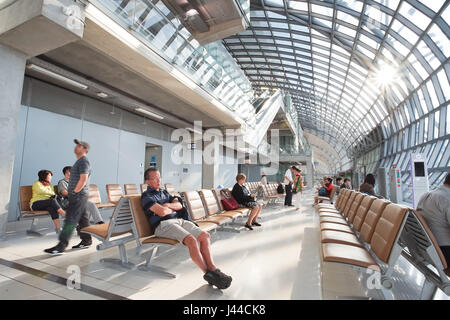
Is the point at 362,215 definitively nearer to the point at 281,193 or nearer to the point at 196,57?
the point at 196,57

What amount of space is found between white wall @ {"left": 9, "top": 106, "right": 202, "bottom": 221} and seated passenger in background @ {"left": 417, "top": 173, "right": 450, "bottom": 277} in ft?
25.5

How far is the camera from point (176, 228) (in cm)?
259

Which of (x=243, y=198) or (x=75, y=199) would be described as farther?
(x=243, y=198)

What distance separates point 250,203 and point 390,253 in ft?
12.1

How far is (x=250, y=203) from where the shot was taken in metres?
5.48

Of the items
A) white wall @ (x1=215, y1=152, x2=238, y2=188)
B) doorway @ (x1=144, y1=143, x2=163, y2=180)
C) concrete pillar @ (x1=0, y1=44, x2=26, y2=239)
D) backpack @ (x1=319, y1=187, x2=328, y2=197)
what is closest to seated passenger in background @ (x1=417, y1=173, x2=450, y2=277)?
concrete pillar @ (x1=0, y1=44, x2=26, y2=239)

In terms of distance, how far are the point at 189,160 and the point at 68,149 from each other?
6.70 meters

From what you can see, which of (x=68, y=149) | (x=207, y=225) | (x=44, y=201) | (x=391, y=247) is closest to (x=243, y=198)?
(x=207, y=225)

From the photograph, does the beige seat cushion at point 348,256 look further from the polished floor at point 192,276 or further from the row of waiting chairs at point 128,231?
the row of waiting chairs at point 128,231

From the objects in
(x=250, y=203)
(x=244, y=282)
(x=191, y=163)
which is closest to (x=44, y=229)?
(x=250, y=203)

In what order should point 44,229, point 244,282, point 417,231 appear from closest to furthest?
point 417,231 → point 244,282 → point 44,229

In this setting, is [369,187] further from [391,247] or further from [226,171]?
[226,171]

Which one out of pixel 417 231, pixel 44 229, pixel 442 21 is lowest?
pixel 44 229

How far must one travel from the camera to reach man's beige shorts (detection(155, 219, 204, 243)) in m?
2.54
